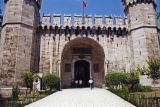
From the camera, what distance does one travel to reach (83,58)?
21906mm

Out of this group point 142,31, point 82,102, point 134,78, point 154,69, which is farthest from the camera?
point 142,31

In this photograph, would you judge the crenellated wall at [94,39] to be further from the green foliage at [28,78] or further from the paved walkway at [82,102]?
the paved walkway at [82,102]

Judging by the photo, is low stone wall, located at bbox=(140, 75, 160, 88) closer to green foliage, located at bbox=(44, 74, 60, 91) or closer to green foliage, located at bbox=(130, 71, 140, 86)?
green foliage, located at bbox=(130, 71, 140, 86)

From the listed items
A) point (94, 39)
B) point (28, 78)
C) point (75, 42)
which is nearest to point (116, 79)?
point (94, 39)

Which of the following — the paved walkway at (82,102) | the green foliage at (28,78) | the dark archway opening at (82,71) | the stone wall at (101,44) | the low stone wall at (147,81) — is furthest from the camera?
the dark archway opening at (82,71)

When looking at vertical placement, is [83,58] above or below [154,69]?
above

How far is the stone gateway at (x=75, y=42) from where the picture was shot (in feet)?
57.2

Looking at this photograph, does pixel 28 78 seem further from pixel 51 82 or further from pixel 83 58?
pixel 83 58

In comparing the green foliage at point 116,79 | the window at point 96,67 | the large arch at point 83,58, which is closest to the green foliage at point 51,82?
the large arch at point 83,58

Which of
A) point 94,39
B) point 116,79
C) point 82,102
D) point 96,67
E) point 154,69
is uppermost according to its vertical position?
point 94,39

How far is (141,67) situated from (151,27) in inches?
158

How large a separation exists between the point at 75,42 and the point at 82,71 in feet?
11.3

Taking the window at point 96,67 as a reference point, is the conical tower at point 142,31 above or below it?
above

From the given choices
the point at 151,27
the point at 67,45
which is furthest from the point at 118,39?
the point at 67,45
